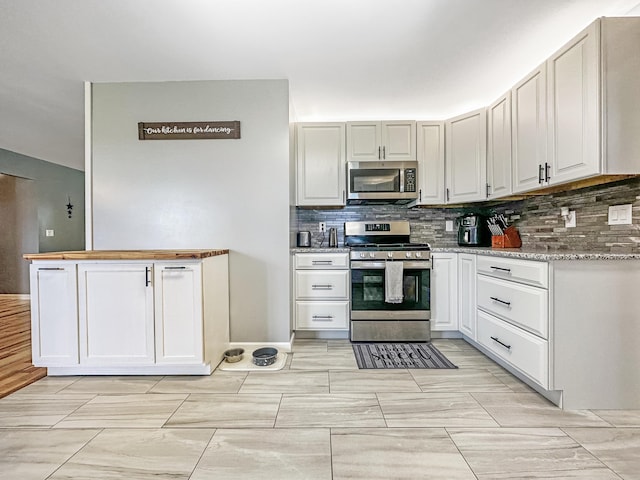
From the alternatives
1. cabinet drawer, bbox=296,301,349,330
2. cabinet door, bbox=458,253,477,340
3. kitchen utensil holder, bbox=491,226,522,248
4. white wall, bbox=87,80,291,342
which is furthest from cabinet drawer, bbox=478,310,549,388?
white wall, bbox=87,80,291,342

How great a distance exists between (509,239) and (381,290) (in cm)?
127

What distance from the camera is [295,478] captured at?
126 cm

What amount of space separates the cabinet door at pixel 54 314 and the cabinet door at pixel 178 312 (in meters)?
0.57

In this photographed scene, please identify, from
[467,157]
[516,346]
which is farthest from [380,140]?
[516,346]

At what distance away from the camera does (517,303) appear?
203 cm

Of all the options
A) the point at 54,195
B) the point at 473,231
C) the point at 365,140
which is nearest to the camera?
the point at 473,231

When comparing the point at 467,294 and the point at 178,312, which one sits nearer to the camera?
the point at 178,312

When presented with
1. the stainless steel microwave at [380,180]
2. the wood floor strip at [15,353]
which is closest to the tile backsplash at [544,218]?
the stainless steel microwave at [380,180]

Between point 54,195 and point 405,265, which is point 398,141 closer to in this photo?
point 405,265

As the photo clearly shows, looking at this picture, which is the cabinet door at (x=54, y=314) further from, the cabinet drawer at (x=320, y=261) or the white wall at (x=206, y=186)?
the cabinet drawer at (x=320, y=261)

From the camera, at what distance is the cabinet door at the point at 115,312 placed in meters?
2.13

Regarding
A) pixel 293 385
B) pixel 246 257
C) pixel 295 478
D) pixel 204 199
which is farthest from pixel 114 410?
pixel 204 199

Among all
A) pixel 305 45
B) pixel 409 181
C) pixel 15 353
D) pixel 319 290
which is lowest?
pixel 15 353

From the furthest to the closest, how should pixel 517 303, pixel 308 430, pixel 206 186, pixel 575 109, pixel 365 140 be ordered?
pixel 365 140, pixel 206 186, pixel 517 303, pixel 575 109, pixel 308 430
